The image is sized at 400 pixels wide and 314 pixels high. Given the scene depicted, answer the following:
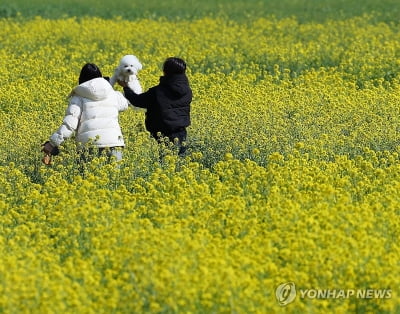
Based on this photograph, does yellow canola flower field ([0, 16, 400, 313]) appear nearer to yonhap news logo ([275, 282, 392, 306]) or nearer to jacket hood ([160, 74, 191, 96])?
yonhap news logo ([275, 282, 392, 306])

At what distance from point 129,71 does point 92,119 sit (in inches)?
23.8

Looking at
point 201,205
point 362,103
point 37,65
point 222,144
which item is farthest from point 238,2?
point 201,205

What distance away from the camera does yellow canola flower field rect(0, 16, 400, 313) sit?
772 cm

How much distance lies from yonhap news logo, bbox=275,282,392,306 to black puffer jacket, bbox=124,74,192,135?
4.72m

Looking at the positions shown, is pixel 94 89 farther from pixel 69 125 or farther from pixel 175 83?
pixel 175 83

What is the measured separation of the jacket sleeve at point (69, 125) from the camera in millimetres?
11844

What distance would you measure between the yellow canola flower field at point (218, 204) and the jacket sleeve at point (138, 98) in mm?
460

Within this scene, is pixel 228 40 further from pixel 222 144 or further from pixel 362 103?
pixel 222 144

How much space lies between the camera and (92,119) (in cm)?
1191

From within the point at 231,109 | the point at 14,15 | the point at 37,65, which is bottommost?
the point at 231,109

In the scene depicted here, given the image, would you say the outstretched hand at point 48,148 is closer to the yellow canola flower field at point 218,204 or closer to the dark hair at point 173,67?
the yellow canola flower field at point 218,204

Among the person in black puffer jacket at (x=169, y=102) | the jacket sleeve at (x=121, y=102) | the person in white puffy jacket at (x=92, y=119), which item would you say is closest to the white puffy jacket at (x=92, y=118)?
the person in white puffy jacket at (x=92, y=119)

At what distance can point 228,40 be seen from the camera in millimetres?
23984

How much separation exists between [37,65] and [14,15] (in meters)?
10.1
